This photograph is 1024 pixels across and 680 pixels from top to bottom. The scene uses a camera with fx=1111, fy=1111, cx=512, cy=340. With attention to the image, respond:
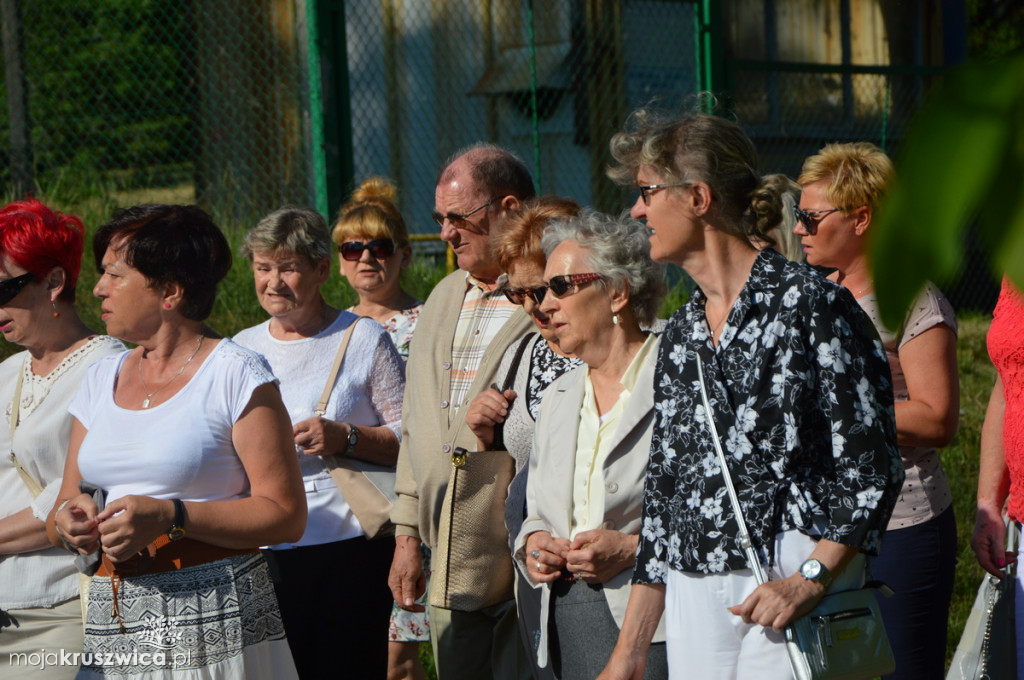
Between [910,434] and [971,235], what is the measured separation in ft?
9.46

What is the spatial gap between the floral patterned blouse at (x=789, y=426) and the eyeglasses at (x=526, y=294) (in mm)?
815

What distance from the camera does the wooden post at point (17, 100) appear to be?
867cm

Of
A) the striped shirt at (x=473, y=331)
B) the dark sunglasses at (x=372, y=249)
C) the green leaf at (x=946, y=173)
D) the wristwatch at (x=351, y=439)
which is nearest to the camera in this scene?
the green leaf at (x=946, y=173)

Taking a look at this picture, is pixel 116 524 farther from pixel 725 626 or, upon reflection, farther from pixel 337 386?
pixel 725 626

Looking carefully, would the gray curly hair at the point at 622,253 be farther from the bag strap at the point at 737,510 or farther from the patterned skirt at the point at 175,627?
the patterned skirt at the point at 175,627

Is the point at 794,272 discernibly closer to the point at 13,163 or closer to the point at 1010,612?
the point at 1010,612

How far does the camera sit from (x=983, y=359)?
9555 mm

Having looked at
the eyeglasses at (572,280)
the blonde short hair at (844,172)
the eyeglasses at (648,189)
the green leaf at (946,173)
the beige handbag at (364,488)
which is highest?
the green leaf at (946,173)

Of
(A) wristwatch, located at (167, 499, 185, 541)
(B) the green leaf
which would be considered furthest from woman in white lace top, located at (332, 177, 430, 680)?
(B) the green leaf

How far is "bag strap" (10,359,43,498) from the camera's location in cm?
343

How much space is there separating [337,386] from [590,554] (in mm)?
1450

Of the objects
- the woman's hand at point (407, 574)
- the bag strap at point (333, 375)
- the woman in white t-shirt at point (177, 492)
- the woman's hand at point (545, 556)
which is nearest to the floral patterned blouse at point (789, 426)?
the woman's hand at point (545, 556)

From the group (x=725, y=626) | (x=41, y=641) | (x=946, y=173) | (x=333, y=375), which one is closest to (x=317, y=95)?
(x=333, y=375)

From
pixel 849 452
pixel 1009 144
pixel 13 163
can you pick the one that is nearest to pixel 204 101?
pixel 13 163
